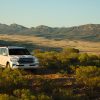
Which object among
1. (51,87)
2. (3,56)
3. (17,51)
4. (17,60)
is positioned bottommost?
(51,87)

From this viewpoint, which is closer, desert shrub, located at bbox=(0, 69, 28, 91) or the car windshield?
desert shrub, located at bbox=(0, 69, 28, 91)

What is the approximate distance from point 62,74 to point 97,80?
5.38 m

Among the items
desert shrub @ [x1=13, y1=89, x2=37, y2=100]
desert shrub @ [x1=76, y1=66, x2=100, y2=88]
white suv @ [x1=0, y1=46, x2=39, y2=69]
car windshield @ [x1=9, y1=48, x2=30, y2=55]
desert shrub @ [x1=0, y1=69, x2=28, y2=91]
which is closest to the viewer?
desert shrub @ [x1=13, y1=89, x2=37, y2=100]

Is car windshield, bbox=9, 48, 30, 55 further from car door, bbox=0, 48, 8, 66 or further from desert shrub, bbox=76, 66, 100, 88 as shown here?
desert shrub, bbox=76, 66, 100, 88

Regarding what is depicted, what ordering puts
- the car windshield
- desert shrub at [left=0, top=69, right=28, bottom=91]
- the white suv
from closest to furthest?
desert shrub at [left=0, top=69, right=28, bottom=91] < the white suv < the car windshield

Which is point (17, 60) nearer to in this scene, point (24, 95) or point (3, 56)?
point (3, 56)

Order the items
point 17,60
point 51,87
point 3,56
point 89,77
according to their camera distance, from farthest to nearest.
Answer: point 3,56 < point 17,60 < point 89,77 < point 51,87

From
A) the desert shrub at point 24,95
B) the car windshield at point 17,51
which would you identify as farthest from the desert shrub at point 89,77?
the car windshield at point 17,51

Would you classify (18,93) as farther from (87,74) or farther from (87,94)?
(87,74)

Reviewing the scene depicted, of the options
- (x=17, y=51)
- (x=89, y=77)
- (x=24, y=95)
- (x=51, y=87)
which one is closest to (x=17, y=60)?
(x=17, y=51)

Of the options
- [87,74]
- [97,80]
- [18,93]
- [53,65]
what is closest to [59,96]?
[18,93]

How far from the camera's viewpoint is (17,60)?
846 inches

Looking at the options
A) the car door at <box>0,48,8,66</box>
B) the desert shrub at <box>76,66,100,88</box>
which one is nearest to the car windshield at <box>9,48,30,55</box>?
the car door at <box>0,48,8,66</box>

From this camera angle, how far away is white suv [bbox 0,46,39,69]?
21.5 metres
